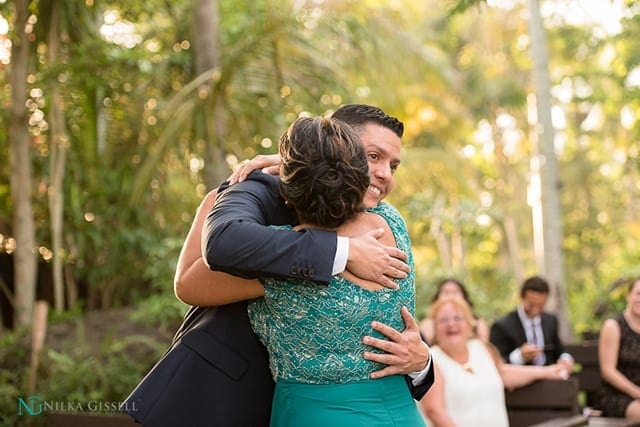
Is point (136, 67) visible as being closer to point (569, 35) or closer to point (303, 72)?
point (303, 72)

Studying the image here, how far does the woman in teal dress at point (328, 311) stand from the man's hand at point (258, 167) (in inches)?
10.5

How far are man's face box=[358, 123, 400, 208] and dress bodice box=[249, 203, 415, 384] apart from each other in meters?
0.44

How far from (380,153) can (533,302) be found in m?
5.33

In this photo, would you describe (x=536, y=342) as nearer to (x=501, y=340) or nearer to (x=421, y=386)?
(x=501, y=340)

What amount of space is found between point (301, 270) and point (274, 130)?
723 centimetres

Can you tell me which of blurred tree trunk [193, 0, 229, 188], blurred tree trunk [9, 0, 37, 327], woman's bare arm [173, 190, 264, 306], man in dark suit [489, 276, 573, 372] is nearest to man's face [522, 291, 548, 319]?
man in dark suit [489, 276, 573, 372]

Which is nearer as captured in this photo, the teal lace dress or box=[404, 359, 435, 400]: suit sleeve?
the teal lace dress

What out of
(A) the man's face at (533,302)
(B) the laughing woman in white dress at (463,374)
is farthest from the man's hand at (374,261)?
(A) the man's face at (533,302)

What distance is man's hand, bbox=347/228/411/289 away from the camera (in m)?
2.33

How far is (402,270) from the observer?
243cm

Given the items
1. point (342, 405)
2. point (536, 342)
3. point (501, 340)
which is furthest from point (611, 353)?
point (342, 405)

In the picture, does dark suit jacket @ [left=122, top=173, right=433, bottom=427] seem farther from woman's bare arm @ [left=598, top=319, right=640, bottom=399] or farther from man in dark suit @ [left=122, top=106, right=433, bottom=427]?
woman's bare arm @ [left=598, top=319, right=640, bottom=399]

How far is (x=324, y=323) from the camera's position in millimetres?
2340

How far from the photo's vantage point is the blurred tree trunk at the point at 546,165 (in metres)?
11.7
